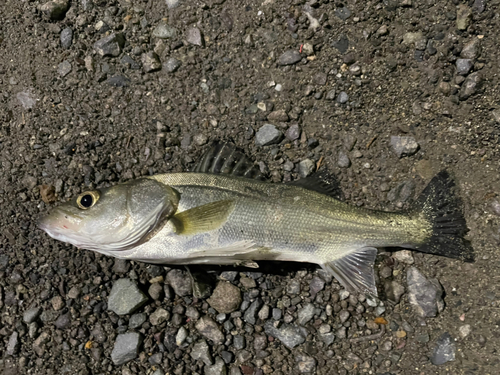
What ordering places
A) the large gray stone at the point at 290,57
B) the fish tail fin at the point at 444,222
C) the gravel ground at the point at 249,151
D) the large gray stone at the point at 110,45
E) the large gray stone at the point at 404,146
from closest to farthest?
the fish tail fin at the point at 444,222 < the gravel ground at the point at 249,151 < the large gray stone at the point at 404,146 < the large gray stone at the point at 290,57 < the large gray stone at the point at 110,45

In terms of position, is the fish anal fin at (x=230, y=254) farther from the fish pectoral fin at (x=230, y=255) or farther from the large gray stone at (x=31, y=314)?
the large gray stone at (x=31, y=314)

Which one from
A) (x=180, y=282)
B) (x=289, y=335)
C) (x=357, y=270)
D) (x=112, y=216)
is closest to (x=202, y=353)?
(x=180, y=282)

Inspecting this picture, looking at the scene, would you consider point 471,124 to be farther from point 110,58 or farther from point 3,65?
point 3,65

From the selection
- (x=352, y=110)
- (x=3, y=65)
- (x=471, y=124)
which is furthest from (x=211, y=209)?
(x=3, y=65)

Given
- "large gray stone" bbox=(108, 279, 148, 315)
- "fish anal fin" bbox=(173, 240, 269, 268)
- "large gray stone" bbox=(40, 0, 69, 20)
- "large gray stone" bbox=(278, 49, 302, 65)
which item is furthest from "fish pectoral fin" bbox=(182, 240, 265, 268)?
"large gray stone" bbox=(40, 0, 69, 20)

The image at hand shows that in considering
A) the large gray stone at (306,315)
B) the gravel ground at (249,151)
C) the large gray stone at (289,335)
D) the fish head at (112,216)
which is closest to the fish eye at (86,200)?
the fish head at (112,216)

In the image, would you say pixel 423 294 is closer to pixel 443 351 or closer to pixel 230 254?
pixel 443 351
